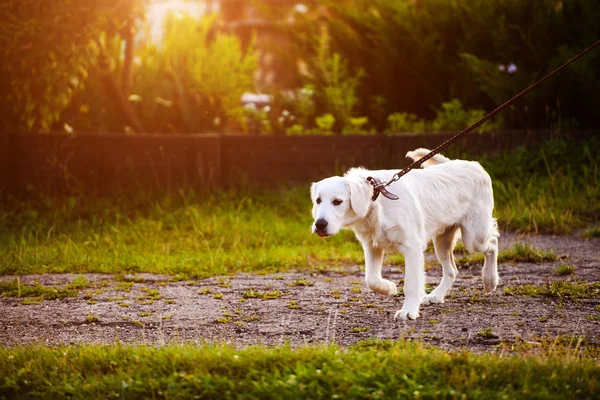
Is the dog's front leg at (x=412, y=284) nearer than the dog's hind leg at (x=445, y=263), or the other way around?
the dog's front leg at (x=412, y=284)

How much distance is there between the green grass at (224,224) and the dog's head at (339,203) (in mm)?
1712

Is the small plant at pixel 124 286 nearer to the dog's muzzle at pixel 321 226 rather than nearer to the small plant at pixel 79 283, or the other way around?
the small plant at pixel 79 283

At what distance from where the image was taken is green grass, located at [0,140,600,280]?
24.5 feet

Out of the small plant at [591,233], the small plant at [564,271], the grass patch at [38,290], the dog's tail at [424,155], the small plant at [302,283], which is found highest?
the dog's tail at [424,155]

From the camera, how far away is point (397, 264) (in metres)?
7.53

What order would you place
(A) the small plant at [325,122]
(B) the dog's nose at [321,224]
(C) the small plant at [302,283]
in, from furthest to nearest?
(A) the small plant at [325,122], (C) the small plant at [302,283], (B) the dog's nose at [321,224]

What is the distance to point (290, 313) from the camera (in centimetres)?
564

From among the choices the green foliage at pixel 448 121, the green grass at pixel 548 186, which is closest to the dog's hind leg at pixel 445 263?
the green grass at pixel 548 186

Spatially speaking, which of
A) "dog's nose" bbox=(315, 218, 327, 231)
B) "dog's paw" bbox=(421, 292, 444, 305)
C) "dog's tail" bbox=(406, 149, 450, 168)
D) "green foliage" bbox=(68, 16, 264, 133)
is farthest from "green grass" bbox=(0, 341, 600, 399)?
"green foliage" bbox=(68, 16, 264, 133)

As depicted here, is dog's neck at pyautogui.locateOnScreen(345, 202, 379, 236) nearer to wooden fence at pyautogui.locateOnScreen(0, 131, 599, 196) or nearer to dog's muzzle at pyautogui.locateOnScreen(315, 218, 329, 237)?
dog's muzzle at pyautogui.locateOnScreen(315, 218, 329, 237)

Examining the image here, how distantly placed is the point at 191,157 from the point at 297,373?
21.4ft

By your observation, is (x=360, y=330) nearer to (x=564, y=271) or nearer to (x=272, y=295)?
(x=272, y=295)

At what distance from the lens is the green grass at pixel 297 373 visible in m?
3.93

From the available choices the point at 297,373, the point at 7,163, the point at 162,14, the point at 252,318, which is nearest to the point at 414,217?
the point at 252,318
